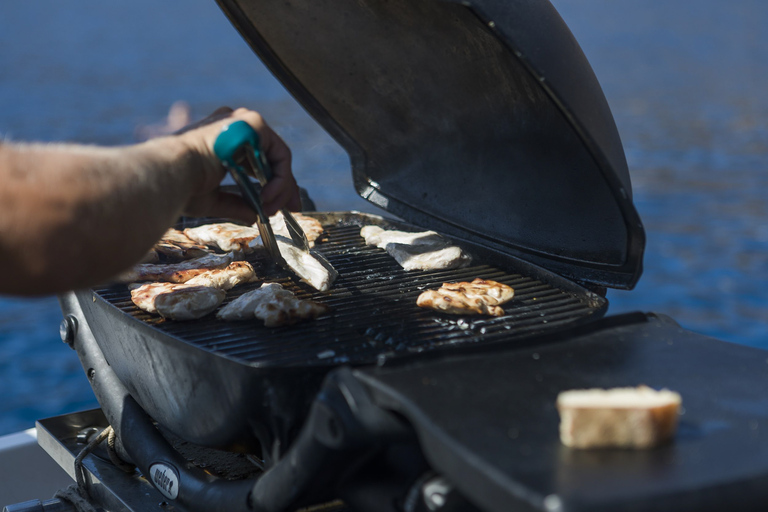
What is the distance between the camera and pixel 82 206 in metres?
1.24

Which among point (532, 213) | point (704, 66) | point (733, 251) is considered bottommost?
point (733, 251)

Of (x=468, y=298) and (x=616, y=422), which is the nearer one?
(x=616, y=422)

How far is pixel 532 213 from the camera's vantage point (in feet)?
7.39

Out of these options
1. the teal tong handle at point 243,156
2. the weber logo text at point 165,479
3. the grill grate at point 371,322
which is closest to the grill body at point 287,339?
the grill grate at point 371,322

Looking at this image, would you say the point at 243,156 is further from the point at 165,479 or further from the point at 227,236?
the point at 227,236

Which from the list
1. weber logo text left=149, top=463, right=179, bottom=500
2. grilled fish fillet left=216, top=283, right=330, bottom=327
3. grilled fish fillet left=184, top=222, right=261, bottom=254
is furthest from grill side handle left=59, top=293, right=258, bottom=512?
grilled fish fillet left=184, top=222, right=261, bottom=254

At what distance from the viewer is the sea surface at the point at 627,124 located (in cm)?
948

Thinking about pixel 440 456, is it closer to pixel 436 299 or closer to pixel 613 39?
pixel 436 299

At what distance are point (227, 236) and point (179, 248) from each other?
0.59 feet

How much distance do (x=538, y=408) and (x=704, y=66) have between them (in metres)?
34.0

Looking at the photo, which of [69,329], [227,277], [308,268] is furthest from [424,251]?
[69,329]

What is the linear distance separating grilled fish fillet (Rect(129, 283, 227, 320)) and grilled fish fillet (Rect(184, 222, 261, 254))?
1.51 feet

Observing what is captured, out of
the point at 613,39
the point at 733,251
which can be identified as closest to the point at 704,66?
the point at 613,39

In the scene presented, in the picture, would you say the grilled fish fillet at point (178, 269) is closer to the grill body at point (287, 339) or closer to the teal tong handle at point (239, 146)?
the grill body at point (287, 339)
